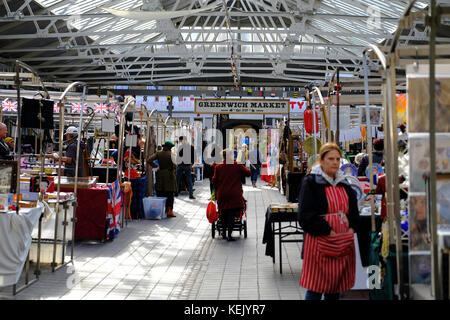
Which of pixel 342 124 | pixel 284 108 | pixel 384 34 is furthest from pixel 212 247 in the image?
pixel 384 34

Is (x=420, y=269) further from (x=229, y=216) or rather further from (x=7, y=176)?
(x=229, y=216)

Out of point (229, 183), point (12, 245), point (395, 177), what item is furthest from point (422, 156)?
point (229, 183)

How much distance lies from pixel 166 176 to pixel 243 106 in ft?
6.84

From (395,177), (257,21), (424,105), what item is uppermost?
(257,21)

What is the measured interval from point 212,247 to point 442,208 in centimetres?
488

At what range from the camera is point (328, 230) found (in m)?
3.35

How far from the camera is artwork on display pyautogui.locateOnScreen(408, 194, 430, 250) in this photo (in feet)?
9.79

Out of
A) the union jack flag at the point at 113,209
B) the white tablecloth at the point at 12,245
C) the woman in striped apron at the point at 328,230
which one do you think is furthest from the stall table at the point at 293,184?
the woman in striped apron at the point at 328,230

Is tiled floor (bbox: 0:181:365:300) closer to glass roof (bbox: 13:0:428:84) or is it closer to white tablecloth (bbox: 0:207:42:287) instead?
white tablecloth (bbox: 0:207:42:287)

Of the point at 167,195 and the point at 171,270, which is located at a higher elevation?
the point at 167,195

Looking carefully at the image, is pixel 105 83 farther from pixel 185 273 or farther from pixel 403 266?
pixel 403 266

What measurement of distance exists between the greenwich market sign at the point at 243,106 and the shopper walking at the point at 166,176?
104cm

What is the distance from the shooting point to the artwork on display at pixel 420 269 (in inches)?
119

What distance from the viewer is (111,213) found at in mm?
7664
